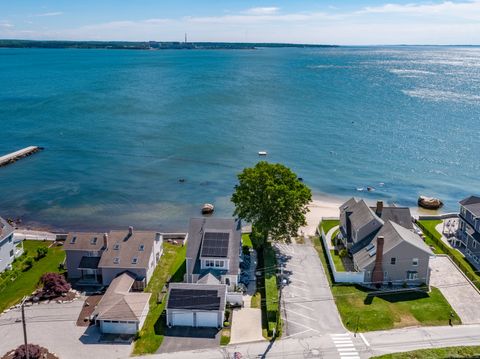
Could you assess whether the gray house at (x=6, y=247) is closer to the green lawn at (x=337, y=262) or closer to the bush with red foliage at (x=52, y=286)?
the bush with red foliage at (x=52, y=286)

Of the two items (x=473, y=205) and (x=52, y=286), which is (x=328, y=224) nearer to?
(x=473, y=205)

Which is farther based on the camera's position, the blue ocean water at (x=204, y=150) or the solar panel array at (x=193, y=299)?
the blue ocean water at (x=204, y=150)

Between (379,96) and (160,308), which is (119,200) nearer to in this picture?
(160,308)

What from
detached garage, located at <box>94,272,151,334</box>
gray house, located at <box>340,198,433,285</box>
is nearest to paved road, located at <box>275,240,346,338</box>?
gray house, located at <box>340,198,433,285</box>

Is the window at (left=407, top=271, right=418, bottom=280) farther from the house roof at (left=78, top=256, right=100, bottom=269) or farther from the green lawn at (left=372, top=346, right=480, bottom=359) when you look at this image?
the house roof at (left=78, top=256, right=100, bottom=269)

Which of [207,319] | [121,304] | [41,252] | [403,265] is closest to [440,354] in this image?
[403,265]

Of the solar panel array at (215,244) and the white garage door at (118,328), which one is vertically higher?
the solar panel array at (215,244)

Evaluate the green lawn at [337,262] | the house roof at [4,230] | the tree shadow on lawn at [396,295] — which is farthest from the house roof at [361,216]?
the house roof at [4,230]
